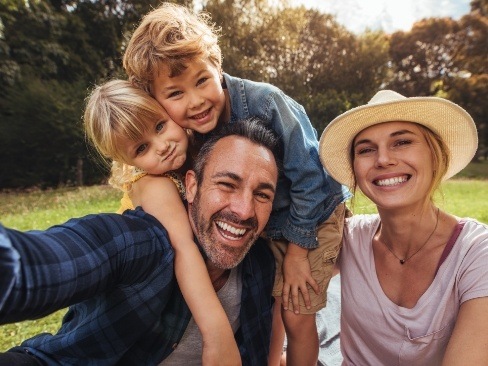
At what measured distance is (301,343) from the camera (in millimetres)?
2842

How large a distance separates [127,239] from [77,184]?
15.5 m

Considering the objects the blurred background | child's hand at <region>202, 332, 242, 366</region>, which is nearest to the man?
child's hand at <region>202, 332, 242, 366</region>

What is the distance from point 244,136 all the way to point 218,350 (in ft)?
3.93

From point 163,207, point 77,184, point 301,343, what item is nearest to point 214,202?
point 163,207

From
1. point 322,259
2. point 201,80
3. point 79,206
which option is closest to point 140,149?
point 201,80

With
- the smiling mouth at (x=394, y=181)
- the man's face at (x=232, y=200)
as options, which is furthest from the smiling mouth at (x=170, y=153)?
the smiling mouth at (x=394, y=181)

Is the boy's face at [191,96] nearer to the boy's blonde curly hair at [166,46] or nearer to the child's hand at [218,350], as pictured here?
the boy's blonde curly hair at [166,46]

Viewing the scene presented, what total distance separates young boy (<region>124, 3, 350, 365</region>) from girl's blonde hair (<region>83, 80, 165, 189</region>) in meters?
0.15

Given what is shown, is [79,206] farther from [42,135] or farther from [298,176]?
[298,176]

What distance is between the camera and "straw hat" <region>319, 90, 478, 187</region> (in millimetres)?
2234

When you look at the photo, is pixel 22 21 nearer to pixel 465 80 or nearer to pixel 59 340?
pixel 59 340

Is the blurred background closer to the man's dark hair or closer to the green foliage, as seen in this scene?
the green foliage

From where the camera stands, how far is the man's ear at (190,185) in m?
2.50

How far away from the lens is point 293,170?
264 centimetres
